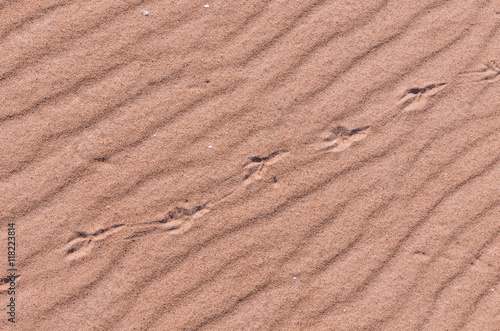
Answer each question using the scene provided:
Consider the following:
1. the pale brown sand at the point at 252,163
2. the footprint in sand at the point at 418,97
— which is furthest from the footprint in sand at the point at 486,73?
the footprint in sand at the point at 418,97

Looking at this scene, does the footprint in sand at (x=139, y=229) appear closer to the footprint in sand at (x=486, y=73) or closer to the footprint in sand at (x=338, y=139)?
the footprint in sand at (x=338, y=139)

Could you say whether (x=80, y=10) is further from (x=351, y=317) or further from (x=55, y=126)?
(x=351, y=317)

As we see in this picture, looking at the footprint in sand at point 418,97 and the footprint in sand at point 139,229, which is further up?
the footprint in sand at point 418,97

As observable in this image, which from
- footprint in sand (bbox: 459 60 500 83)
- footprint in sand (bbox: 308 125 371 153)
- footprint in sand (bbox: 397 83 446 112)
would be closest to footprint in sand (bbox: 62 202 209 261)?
footprint in sand (bbox: 308 125 371 153)

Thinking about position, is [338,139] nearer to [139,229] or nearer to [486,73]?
[486,73]

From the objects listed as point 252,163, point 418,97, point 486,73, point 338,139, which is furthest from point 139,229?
Result: point 486,73

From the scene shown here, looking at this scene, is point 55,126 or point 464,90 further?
point 464,90

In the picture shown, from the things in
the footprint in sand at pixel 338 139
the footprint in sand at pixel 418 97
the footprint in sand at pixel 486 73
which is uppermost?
the footprint in sand at pixel 486 73

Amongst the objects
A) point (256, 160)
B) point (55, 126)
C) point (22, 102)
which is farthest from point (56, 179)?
point (256, 160)
